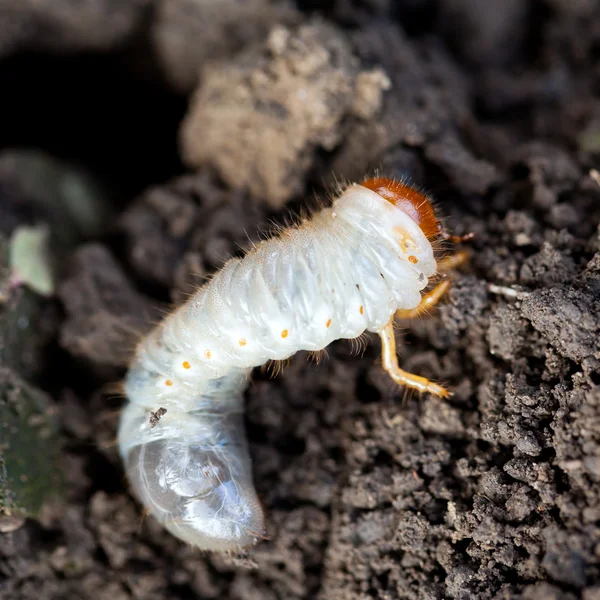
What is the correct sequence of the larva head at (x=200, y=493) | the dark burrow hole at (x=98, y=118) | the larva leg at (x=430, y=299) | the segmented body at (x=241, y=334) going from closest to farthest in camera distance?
the segmented body at (x=241, y=334), the larva head at (x=200, y=493), the larva leg at (x=430, y=299), the dark burrow hole at (x=98, y=118)

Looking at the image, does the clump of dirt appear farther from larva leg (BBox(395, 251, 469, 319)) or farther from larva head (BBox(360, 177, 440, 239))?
larva leg (BBox(395, 251, 469, 319))

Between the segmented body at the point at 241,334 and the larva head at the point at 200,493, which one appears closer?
the segmented body at the point at 241,334

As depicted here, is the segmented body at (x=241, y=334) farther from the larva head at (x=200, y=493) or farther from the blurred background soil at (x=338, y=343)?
the blurred background soil at (x=338, y=343)

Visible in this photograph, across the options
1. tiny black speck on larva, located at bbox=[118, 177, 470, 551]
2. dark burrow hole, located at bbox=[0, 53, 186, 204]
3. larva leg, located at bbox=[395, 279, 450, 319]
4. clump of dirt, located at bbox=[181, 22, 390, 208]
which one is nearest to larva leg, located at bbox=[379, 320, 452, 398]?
tiny black speck on larva, located at bbox=[118, 177, 470, 551]

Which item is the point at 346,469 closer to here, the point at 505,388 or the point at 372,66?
the point at 505,388

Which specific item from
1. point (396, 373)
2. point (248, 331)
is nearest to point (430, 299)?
point (396, 373)

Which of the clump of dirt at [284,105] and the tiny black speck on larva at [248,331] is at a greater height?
the clump of dirt at [284,105]

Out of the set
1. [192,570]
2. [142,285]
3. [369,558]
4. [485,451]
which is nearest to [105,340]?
[142,285]

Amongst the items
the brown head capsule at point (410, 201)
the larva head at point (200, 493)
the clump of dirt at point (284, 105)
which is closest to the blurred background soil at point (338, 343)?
the clump of dirt at point (284, 105)
